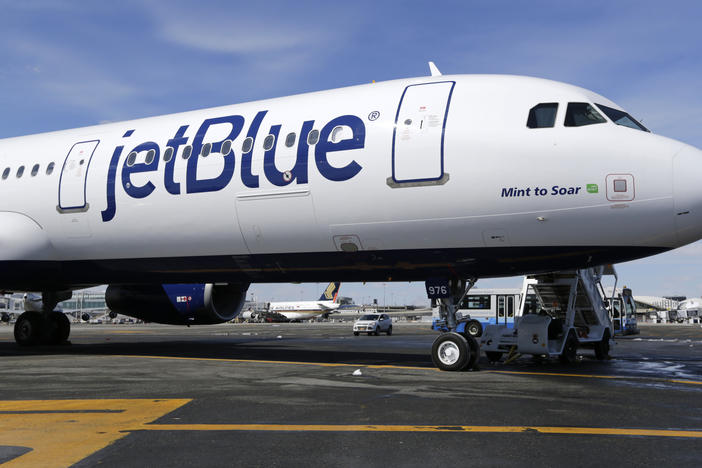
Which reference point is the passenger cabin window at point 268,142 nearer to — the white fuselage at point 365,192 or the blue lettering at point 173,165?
the white fuselage at point 365,192

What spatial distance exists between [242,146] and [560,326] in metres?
9.63

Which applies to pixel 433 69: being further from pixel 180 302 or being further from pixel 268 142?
pixel 180 302

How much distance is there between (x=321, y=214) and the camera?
1350cm

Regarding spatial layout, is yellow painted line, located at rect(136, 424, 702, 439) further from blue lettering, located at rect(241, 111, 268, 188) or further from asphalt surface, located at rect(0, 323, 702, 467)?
blue lettering, located at rect(241, 111, 268, 188)

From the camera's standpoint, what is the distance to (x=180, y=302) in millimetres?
19609

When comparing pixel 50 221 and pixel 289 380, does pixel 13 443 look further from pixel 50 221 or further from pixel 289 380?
pixel 50 221

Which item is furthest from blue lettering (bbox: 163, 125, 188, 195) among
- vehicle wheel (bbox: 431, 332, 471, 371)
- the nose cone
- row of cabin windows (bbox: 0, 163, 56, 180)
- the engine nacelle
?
the nose cone

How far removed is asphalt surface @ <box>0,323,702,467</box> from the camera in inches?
243

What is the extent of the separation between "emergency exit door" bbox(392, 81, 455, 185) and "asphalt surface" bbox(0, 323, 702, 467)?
13.5ft

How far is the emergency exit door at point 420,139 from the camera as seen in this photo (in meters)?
12.6

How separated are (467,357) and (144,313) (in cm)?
1135

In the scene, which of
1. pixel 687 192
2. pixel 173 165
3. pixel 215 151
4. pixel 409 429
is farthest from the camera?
pixel 173 165

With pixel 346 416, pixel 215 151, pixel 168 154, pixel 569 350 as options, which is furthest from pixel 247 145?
pixel 569 350

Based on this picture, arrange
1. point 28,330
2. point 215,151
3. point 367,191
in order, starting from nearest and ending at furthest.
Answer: point 367,191 < point 215,151 < point 28,330
